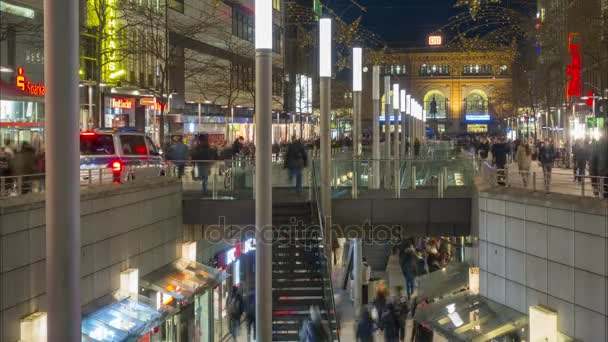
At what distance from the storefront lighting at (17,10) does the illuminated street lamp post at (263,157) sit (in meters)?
21.3

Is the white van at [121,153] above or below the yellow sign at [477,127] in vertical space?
below

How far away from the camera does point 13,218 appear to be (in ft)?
38.5

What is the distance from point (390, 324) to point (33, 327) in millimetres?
9454

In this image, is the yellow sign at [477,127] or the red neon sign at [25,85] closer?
the red neon sign at [25,85]

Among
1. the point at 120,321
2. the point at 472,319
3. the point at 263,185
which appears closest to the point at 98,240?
the point at 120,321

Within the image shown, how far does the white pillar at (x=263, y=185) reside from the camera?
12.7 meters

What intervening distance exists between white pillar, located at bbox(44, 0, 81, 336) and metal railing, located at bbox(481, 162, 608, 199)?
360 inches

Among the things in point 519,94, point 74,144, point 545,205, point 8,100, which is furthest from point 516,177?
point 519,94

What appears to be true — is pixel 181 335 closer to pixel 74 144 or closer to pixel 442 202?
pixel 442 202

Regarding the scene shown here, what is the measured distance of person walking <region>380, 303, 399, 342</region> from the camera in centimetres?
1923

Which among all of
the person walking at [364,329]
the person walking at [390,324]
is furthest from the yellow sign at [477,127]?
the person walking at [364,329]

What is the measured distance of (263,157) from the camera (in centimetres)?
1286

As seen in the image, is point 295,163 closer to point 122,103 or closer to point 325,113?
point 325,113

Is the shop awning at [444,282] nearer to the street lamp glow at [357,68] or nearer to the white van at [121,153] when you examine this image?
the street lamp glow at [357,68]
